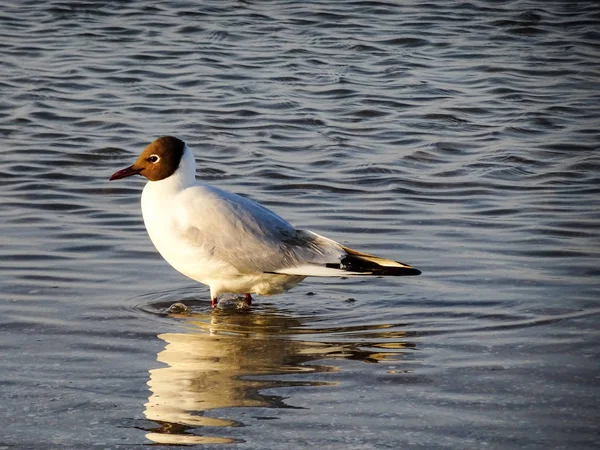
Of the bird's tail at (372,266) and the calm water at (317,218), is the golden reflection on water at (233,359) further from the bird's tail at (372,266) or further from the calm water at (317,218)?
the bird's tail at (372,266)

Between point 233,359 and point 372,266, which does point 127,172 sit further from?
point 233,359

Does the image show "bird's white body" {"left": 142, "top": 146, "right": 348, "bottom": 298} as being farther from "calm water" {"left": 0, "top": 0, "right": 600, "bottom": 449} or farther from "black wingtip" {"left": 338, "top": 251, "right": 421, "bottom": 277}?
"calm water" {"left": 0, "top": 0, "right": 600, "bottom": 449}

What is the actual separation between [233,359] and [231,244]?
3.58 feet

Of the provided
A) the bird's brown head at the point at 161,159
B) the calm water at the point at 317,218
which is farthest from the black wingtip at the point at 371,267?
the bird's brown head at the point at 161,159

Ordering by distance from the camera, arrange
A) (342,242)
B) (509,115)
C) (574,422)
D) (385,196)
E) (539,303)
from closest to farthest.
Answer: (574,422)
(539,303)
(342,242)
(385,196)
(509,115)

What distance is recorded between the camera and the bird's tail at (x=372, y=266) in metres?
6.18

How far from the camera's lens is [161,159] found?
653 centimetres

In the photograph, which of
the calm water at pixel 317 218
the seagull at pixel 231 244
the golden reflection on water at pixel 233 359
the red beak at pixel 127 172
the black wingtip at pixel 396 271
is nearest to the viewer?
the golden reflection on water at pixel 233 359

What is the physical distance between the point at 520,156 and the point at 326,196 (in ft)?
7.32

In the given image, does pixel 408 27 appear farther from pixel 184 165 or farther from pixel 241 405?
pixel 241 405

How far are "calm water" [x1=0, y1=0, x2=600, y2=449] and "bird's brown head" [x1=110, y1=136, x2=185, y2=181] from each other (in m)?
0.66

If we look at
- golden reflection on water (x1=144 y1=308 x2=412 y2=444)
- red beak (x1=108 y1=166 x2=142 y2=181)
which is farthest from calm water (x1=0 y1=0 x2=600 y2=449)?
red beak (x1=108 y1=166 x2=142 y2=181)

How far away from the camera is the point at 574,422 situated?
439 centimetres

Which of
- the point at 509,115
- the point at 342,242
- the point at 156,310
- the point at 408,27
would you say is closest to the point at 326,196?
the point at 342,242
